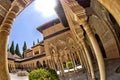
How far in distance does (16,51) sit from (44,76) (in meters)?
34.7

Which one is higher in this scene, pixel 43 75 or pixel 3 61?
pixel 3 61

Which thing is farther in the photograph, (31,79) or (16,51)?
(16,51)

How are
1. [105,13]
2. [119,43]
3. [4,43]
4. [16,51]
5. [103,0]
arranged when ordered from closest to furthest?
[103,0] < [4,43] < [105,13] < [119,43] < [16,51]

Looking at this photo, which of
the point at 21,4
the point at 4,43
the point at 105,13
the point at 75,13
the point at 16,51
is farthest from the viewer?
the point at 16,51

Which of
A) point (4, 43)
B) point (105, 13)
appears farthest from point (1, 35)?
point (105, 13)

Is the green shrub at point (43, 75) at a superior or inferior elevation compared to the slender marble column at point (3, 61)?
inferior

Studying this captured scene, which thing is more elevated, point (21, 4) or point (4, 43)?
point (21, 4)

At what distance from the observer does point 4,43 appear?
56.9 inches

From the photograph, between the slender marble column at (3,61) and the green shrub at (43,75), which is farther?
the green shrub at (43,75)

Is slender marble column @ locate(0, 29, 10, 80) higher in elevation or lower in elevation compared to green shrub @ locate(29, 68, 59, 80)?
higher

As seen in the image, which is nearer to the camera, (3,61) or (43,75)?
(3,61)

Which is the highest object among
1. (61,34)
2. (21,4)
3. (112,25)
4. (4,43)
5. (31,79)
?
(61,34)

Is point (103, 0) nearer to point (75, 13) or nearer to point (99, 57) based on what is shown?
point (99, 57)

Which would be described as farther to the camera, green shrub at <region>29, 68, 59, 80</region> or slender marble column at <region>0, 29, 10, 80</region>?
green shrub at <region>29, 68, 59, 80</region>
